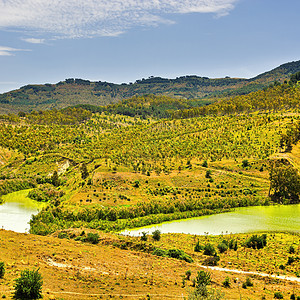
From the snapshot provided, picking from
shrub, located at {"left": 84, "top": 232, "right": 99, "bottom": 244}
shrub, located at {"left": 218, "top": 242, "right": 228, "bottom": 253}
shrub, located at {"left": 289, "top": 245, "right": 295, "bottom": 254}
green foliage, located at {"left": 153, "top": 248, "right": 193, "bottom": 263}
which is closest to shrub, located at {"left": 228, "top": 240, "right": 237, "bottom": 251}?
shrub, located at {"left": 218, "top": 242, "right": 228, "bottom": 253}

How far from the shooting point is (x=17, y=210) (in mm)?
78000

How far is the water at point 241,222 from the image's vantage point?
6000cm

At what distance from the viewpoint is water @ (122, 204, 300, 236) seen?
197 ft

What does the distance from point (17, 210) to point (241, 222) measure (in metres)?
60.4

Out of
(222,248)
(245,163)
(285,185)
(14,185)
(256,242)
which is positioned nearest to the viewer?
(222,248)

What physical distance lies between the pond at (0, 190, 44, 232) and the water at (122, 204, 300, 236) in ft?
86.1

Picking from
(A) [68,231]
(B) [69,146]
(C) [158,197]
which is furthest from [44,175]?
(A) [68,231]

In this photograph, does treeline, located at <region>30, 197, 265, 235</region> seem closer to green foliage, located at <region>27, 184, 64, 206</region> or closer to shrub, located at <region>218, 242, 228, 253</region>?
green foliage, located at <region>27, 184, 64, 206</region>

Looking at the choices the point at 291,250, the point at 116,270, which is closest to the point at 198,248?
the point at 291,250

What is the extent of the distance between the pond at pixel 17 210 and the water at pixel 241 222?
1034 inches

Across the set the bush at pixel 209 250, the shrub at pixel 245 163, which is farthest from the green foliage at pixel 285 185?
the bush at pixel 209 250

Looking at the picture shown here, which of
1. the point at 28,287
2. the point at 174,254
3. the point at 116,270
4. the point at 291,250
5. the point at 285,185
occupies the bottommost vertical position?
the point at 291,250

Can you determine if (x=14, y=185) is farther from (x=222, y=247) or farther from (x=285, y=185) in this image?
(x=285, y=185)

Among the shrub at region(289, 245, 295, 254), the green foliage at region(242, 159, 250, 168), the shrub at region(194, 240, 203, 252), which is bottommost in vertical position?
the shrub at region(194, 240, 203, 252)
